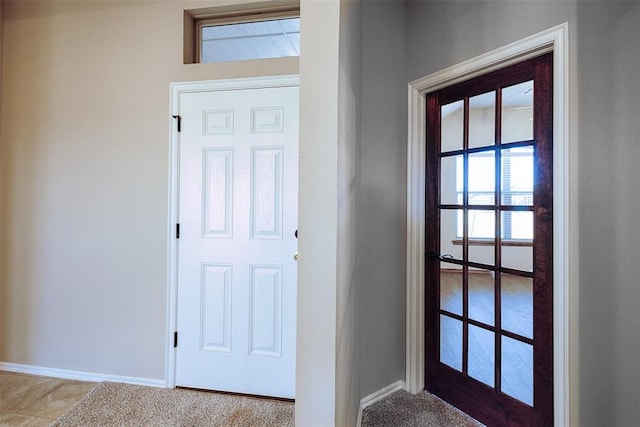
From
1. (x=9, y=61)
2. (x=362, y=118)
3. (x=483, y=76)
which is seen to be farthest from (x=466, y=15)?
(x=9, y=61)

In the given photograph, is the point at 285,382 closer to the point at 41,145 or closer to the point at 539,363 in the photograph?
the point at 539,363

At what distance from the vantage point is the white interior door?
6.04 ft

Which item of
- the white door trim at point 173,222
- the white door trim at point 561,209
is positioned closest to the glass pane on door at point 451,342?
the white door trim at point 561,209

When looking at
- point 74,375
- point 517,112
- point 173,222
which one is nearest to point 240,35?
point 173,222

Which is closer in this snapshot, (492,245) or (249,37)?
(492,245)

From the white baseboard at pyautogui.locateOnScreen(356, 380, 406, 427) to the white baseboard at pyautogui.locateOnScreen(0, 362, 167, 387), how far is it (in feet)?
4.30

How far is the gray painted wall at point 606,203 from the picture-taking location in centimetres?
115

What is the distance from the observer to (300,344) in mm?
926

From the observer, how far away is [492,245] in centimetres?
163

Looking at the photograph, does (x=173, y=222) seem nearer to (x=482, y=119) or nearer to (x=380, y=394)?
(x=380, y=394)

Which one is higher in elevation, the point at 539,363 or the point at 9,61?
the point at 9,61

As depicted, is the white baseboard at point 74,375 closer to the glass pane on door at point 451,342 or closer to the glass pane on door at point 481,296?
the glass pane on door at point 451,342

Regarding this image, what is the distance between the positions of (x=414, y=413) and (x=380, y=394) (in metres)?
0.22

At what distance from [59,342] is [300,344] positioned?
220 cm
